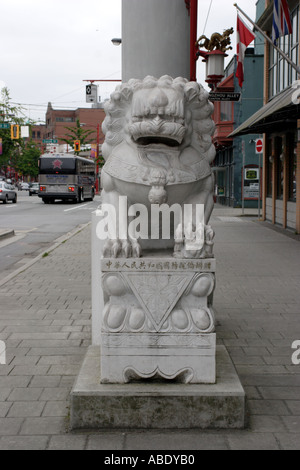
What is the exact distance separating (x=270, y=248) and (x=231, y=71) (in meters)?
20.8

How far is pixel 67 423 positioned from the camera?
11.7 feet

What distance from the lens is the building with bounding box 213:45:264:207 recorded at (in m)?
28.2

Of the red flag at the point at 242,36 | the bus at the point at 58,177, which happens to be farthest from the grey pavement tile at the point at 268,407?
the bus at the point at 58,177

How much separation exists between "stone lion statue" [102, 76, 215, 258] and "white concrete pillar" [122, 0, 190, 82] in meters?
1.45

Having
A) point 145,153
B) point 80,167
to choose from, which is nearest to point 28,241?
point 145,153

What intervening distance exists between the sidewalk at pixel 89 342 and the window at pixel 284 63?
8.07 m

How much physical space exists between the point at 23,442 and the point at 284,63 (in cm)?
1664

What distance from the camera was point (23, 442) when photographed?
130 inches

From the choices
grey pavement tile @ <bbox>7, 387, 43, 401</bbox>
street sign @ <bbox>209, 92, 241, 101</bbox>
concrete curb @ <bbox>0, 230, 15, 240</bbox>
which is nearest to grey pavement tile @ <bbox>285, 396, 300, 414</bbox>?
grey pavement tile @ <bbox>7, 387, 43, 401</bbox>

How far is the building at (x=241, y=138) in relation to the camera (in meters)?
28.2

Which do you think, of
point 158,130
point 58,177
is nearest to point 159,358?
point 158,130

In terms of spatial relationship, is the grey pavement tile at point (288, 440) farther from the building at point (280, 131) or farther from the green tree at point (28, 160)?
the green tree at point (28, 160)

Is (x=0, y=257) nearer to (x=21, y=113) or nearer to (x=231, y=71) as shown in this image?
(x=231, y=71)

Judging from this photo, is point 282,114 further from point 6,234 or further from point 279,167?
point 6,234
